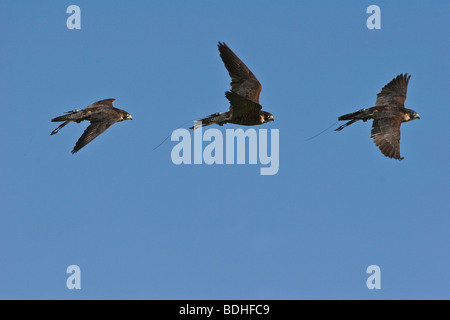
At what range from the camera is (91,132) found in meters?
22.5

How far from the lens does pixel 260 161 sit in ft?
78.5

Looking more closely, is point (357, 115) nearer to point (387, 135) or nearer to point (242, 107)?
point (387, 135)

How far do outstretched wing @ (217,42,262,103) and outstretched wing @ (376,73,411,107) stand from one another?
4224 mm

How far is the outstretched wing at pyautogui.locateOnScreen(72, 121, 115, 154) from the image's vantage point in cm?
2219

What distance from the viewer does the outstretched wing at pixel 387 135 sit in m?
23.2

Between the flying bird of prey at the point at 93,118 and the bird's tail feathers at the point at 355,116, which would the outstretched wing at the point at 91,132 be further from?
the bird's tail feathers at the point at 355,116

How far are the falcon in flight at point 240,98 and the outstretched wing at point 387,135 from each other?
10.6ft

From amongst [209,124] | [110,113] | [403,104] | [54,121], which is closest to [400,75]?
[403,104]

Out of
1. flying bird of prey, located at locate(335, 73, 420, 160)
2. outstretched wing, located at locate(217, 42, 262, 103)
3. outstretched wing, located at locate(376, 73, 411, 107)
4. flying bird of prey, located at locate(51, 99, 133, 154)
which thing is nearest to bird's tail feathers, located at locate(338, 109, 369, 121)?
flying bird of prey, located at locate(335, 73, 420, 160)

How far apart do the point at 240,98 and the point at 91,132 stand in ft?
14.8

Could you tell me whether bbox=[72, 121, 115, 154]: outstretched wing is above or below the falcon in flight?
below

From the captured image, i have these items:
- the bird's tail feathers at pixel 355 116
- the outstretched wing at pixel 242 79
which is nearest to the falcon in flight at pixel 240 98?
the outstretched wing at pixel 242 79

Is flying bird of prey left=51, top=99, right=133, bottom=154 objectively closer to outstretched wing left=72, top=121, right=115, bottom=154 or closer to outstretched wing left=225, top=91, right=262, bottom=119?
outstretched wing left=72, top=121, right=115, bottom=154
